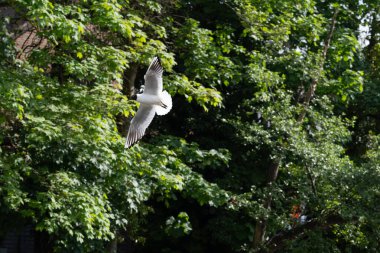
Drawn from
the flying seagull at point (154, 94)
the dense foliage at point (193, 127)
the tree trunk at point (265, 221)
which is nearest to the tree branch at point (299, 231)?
the dense foliage at point (193, 127)

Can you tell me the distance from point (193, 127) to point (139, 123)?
5937 mm

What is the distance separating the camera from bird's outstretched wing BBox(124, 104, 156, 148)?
1008 cm

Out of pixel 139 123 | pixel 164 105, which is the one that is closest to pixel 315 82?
pixel 139 123

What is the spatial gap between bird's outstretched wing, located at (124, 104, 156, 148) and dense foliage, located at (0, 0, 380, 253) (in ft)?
4.03

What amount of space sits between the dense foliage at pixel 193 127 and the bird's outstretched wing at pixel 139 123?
1228 millimetres

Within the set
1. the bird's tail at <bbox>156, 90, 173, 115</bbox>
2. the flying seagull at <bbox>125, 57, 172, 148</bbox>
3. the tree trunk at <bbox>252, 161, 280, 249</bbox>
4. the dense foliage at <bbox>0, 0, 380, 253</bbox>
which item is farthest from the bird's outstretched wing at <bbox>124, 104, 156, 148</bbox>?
the tree trunk at <bbox>252, 161, 280, 249</bbox>

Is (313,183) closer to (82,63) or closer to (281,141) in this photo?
(281,141)

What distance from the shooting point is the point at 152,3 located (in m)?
14.1

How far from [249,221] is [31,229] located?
417 cm

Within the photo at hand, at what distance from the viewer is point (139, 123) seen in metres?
10.2

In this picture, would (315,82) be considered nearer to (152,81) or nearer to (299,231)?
(299,231)

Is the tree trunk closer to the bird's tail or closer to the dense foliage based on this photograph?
the dense foliage

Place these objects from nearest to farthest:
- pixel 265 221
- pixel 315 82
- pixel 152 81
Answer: pixel 152 81 → pixel 265 221 → pixel 315 82

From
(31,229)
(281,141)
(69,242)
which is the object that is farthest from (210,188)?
(31,229)
